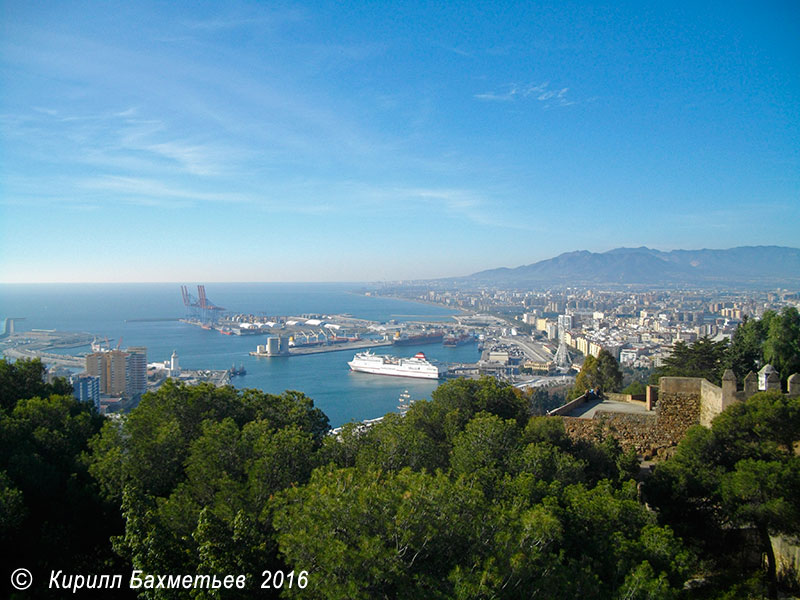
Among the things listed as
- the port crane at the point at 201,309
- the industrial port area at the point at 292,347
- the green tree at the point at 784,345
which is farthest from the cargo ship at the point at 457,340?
the green tree at the point at 784,345

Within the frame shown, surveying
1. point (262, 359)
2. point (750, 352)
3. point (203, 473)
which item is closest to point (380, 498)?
point (203, 473)

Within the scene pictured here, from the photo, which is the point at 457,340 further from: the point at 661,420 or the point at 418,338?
the point at 661,420

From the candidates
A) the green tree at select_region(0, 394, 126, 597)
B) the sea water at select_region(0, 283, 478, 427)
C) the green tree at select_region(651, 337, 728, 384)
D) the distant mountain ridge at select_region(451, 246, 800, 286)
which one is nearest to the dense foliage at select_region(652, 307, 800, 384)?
the green tree at select_region(651, 337, 728, 384)

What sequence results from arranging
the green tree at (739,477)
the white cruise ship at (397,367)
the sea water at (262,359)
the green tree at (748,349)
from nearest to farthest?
the green tree at (739,477) < the green tree at (748,349) < the sea water at (262,359) < the white cruise ship at (397,367)

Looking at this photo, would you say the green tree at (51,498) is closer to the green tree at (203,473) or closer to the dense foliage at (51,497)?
the dense foliage at (51,497)

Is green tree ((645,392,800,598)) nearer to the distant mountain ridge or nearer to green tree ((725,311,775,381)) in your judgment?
green tree ((725,311,775,381))

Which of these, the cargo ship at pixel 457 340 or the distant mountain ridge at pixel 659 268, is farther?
the distant mountain ridge at pixel 659 268
